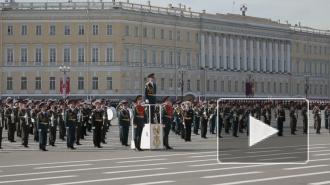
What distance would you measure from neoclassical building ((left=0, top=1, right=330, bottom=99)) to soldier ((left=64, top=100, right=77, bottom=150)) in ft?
171

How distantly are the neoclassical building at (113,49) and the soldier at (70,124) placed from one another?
5224 centimetres

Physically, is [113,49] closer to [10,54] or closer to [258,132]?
[10,54]

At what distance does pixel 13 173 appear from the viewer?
18.2 metres

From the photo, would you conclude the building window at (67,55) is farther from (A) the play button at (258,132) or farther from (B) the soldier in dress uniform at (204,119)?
Answer: (A) the play button at (258,132)

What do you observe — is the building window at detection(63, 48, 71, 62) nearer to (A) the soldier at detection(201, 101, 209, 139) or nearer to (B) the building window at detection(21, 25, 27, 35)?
(B) the building window at detection(21, 25, 27, 35)

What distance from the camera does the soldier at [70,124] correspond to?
27953mm

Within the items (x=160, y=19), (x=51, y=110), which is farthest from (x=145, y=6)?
(x=51, y=110)

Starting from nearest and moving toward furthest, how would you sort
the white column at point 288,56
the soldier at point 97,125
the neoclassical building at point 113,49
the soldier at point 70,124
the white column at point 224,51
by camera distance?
the soldier at point 70,124 → the soldier at point 97,125 → the neoclassical building at point 113,49 → the white column at point 224,51 → the white column at point 288,56

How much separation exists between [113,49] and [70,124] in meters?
58.9

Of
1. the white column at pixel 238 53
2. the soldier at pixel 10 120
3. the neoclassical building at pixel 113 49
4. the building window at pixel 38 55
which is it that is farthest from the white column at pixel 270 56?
the soldier at pixel 10 120

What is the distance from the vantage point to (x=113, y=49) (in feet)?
284

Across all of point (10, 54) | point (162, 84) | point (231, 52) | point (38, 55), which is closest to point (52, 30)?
point (38, 55)

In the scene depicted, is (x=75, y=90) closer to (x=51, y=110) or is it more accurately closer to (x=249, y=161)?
(x=51, y=110)

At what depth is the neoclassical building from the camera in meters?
85.6
